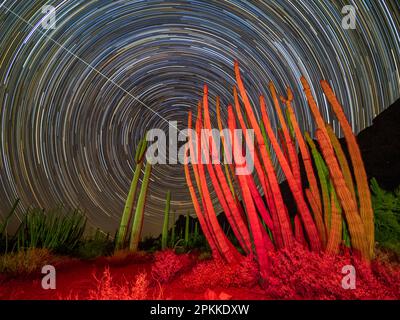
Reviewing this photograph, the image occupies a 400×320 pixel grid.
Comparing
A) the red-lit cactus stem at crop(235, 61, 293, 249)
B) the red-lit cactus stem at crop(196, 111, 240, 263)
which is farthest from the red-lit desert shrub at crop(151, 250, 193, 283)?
the red-lit cactus stem at crop(235, 61, 293, 249)

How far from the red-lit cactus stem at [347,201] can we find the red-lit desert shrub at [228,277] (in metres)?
0.87

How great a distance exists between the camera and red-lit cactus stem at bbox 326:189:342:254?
2.54 metres

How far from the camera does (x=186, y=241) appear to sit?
5863 mm

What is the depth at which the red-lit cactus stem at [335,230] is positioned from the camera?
8.34 feet

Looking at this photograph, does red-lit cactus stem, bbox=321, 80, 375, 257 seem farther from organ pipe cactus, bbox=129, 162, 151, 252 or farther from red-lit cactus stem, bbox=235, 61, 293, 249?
organ pipe cactus, bbox=129, 162, 151, 252

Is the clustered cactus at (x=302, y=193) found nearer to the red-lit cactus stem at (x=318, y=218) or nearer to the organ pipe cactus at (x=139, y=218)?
the red-lit cactus stem at (x=318, y=218)

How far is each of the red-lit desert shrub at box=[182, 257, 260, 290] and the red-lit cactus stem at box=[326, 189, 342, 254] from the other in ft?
2.18

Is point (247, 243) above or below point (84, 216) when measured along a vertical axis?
below

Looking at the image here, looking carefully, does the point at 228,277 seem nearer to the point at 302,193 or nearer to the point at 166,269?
the point at 166,269


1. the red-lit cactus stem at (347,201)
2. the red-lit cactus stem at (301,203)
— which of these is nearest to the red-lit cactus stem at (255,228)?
the red-lit cactus stem at (301,203)

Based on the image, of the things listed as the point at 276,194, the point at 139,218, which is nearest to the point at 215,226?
the point at 276,194
